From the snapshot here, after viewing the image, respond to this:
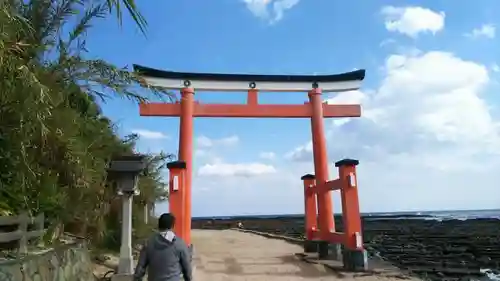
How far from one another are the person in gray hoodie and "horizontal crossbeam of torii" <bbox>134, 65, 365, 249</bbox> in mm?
6314

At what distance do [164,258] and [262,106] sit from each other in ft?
25.8

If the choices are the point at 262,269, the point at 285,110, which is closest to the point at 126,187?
the point at 262,269

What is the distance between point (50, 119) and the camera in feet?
18.6

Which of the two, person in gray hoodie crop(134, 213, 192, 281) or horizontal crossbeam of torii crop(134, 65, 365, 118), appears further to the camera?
horizontal crossbeam of torii crop(134, 65, 365, 118)

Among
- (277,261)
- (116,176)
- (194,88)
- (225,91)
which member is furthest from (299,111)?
(116,176)

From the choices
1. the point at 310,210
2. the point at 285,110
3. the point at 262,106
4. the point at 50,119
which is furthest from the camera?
the point at 310,210

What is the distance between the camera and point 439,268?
456 inches

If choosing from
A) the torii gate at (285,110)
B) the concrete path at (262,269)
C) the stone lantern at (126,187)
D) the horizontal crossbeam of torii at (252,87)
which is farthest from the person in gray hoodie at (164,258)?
the horizontal crossbeam of torii at (252,87)

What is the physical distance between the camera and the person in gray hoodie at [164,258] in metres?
3.65

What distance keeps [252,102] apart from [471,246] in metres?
12.4

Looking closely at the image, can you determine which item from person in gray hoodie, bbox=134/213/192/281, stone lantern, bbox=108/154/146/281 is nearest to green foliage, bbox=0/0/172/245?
stone lantern, bbox=108/154/146/281

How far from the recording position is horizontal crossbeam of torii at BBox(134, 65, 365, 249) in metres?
10.7

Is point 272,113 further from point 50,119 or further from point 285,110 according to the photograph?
point 50,119

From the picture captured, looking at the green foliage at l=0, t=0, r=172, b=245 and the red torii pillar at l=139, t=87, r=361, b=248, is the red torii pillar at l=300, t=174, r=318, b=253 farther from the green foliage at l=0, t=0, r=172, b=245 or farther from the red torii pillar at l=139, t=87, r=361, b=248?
the green foliage at l=0, t=0, r=172, b=245
